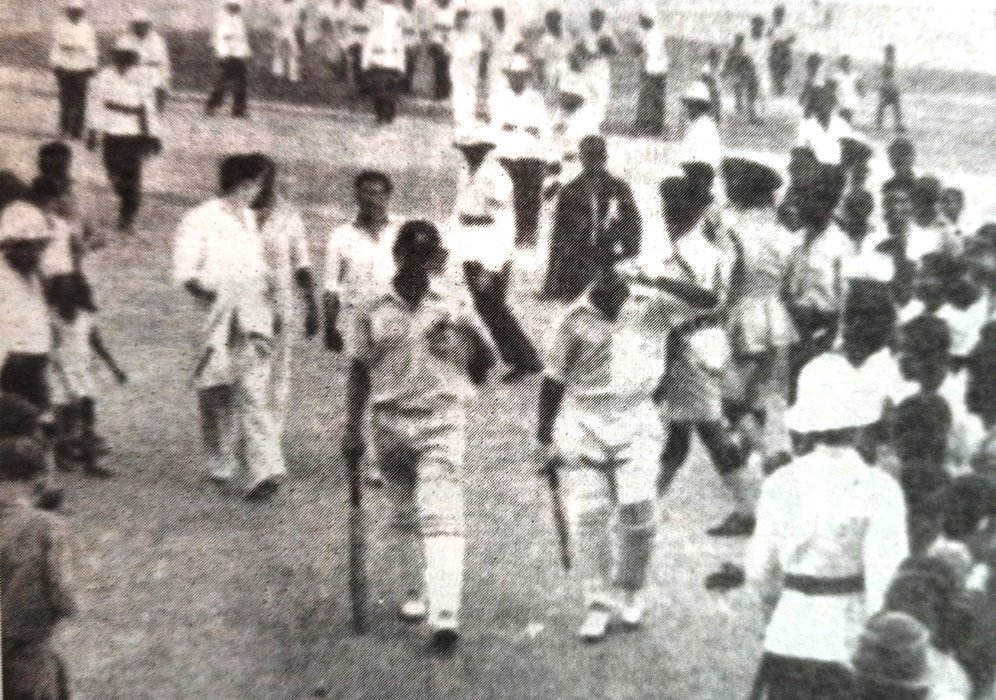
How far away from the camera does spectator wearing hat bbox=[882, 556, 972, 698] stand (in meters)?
1.79

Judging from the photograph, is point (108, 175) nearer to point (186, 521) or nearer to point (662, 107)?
point (186, 521)

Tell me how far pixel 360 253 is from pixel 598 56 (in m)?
0.69

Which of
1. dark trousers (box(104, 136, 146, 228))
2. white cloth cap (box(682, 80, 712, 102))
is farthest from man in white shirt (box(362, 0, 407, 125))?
white cloth cap (box(682, 80, 712, 102))

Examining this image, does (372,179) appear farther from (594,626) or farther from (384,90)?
(594,626)

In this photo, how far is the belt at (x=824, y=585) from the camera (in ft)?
5.87

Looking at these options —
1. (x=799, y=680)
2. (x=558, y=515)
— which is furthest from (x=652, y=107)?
(x=799, y=680)

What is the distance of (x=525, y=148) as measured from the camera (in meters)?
1.71

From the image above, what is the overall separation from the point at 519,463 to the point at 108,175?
3.60 ft

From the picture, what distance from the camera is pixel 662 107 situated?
5.64 feet

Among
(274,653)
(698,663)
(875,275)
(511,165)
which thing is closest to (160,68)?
(511,165)

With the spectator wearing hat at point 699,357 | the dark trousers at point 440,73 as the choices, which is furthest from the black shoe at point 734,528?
the dark trousers at point 440,73

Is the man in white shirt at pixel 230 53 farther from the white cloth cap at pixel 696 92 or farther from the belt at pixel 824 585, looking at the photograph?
the belt at pixel 824 585

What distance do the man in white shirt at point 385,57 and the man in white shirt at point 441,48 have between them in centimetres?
7

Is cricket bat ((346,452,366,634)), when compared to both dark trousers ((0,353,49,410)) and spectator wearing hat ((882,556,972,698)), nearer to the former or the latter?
dark trousers ((0,353,49,410))
